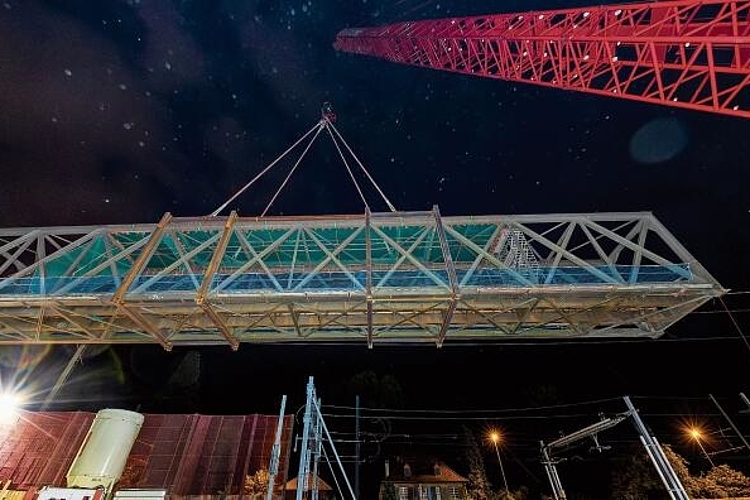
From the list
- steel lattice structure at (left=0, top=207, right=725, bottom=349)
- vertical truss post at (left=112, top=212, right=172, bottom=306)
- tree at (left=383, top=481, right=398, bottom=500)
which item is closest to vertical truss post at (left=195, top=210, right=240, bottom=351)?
steel lattice structure at (left=0, top=207, right=725, bottom=349)

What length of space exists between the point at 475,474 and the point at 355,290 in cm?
3934

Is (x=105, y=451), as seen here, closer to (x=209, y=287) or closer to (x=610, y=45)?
(x=209, y=287)

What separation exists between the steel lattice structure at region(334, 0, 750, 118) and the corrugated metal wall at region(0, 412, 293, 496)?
2143 centimetres

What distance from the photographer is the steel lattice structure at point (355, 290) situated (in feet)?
33.7

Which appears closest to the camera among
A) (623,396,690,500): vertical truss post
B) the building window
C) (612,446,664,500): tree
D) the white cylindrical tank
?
the white cylindrical tank

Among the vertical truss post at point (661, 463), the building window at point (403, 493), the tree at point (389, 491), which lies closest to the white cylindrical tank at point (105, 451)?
the vertical truss post at point (661, 463)

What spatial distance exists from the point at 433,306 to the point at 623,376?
4826cm

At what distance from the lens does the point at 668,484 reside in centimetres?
1616

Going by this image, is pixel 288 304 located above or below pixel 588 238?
below

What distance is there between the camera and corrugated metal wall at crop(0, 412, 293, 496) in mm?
18844

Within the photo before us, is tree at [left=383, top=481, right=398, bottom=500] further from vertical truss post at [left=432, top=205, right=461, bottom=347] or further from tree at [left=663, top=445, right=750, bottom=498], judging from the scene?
vertical truss post at [left=432, top=205, right=461, bottom=347]

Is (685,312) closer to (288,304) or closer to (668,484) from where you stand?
(668,484)

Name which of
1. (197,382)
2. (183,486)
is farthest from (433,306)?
(197,382)

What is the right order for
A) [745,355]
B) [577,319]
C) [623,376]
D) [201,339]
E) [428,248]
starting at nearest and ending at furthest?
[577,319] < [201,339] < [428,248] < [745,355] < [623,376]
